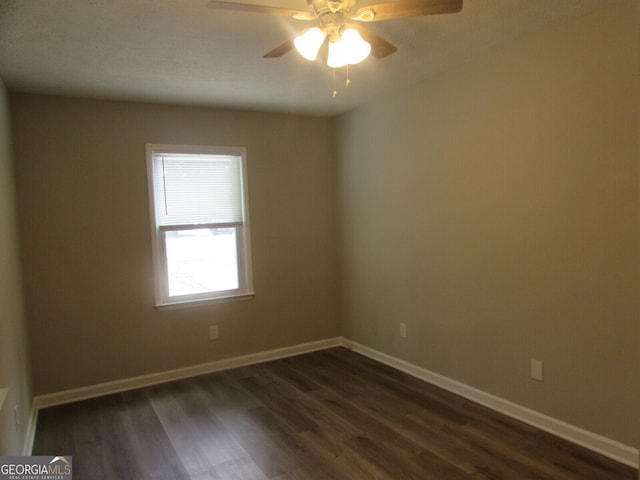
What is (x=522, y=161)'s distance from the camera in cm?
278

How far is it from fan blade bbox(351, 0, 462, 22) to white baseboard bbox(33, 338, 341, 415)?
329 cm

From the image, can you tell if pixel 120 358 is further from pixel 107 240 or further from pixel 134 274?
pixel 107 240

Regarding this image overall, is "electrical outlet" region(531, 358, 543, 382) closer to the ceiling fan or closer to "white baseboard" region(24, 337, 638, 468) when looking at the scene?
"white baseboard" region(24, 337, 638, 468)

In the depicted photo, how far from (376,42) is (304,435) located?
2343 mm

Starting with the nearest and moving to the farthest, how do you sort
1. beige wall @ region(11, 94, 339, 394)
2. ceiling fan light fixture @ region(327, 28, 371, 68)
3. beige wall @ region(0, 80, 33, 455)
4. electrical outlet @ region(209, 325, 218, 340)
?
ceiling fan light fixture @ region(327, 28, 371, 68)
beige wall @ region(0, 80, 33, 455)
beige wall @ region(11, 94, 339, 394)
electrical outlet @ region(209, 325, 218, 340)

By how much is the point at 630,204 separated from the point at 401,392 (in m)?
2.03

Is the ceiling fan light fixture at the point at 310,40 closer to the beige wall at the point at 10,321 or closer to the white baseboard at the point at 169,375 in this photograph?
the beige wall at the point at 10,321

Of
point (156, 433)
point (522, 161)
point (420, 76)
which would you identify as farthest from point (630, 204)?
point (156, 433)

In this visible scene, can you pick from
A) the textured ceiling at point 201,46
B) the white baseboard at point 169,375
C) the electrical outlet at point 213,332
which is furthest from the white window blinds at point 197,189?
the white baseboard at point 169,375

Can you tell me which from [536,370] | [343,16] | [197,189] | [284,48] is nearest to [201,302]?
[197,189]

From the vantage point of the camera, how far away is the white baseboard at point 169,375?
11.4ft

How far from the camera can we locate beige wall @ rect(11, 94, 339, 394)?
3.41 m

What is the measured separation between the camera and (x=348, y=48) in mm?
1898

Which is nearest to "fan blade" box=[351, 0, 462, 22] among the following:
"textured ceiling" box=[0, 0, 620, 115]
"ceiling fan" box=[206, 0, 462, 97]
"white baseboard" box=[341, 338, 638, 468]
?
"ceiling fan" box=[206, 0, 462, 97]
